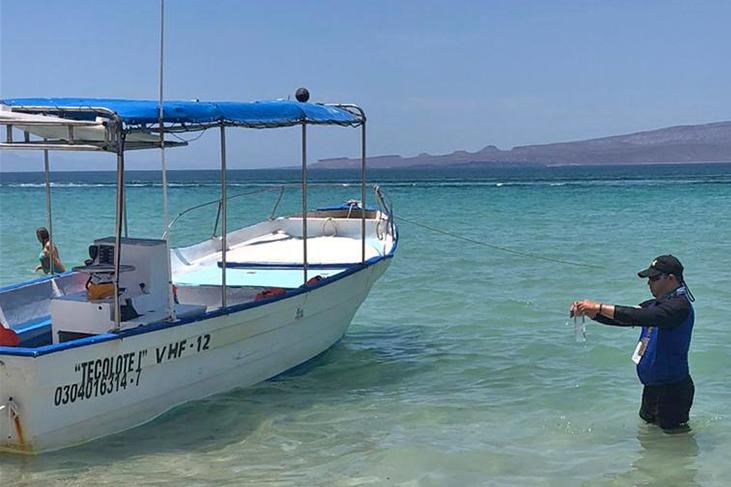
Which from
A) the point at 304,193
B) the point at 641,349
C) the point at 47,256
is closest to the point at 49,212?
the point at 47,256

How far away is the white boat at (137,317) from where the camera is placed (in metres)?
6.52

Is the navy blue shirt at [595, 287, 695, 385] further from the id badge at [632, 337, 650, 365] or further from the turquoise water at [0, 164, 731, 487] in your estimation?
the turquoise water at [0, 164, 731, 487]

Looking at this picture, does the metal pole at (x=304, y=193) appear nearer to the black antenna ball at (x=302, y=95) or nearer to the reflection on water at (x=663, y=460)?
the black antenna ball at (x=302, y=95)

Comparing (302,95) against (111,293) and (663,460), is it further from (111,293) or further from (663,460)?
(663,460)

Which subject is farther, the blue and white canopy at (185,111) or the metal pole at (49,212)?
the metal pole at (49,212)

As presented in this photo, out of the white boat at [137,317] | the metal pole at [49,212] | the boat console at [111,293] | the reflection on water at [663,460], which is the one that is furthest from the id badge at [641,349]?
the metal pole at [49,212]

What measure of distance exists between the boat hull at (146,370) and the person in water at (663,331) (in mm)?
3284

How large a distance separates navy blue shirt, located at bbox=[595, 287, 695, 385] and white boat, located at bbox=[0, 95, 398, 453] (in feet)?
11.4

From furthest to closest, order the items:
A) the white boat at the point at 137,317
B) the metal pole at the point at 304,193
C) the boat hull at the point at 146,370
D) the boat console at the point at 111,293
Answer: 1. the metal pole at the point at 304,193
2. the boat console at the point at 111,293
3. the white boat at the point at 137,317
4. the boat hull at the point at 146,370

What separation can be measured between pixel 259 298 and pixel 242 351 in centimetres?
56

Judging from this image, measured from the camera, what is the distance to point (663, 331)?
20.6 ft

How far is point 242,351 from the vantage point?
8.38 meters

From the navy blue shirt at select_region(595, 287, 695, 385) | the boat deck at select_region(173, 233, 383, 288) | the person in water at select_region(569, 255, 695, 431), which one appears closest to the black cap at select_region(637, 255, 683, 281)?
the person in water at select_region(569, 255, 695, 431)

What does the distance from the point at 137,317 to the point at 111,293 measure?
301 millimetres
